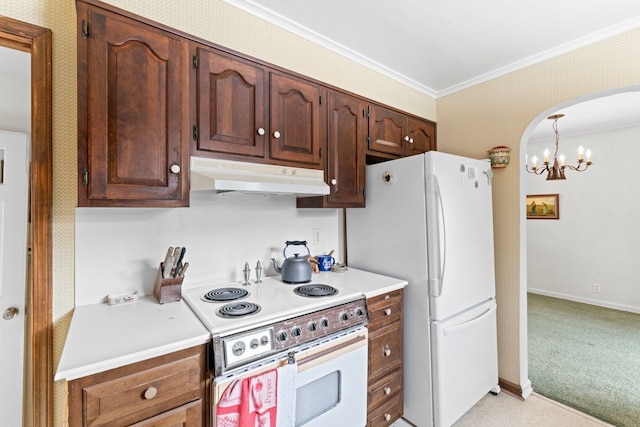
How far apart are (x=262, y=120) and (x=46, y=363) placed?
155cm

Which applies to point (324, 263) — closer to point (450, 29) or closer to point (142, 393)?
point (142, 393)

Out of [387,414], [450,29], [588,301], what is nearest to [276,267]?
[387,414]

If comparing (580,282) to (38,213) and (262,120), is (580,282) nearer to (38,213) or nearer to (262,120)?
(262,120)

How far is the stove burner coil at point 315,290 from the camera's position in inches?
64.1

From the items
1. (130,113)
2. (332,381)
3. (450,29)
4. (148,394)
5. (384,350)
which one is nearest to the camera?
(148,394)

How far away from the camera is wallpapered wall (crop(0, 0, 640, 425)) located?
137 centimetres

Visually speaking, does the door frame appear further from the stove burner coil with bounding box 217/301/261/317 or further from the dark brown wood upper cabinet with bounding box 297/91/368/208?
the dark brown wood upper cabinet with bounding box 297/91/368/208

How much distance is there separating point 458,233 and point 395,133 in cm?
98

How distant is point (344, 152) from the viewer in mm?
2100

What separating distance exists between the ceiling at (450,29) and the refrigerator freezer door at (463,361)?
6.22ft

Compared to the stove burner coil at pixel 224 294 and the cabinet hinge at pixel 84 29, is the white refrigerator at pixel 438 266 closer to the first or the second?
the stove burner coil at pixel 224 294

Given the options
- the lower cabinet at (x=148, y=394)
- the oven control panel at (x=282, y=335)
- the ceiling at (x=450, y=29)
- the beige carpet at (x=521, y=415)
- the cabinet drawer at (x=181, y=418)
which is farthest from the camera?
the beige carpet at (x=521, y=415)

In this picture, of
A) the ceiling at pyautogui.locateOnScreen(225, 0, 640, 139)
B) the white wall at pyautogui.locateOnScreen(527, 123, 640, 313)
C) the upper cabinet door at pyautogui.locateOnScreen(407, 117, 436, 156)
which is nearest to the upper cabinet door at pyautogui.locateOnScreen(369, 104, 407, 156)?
the upper cabinet door at pyautogui.locateOnScreen(407, 117, 436, 156)

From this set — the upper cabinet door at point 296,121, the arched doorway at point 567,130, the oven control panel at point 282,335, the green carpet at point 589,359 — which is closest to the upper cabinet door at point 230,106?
the upper cabinet door at point 296,121
